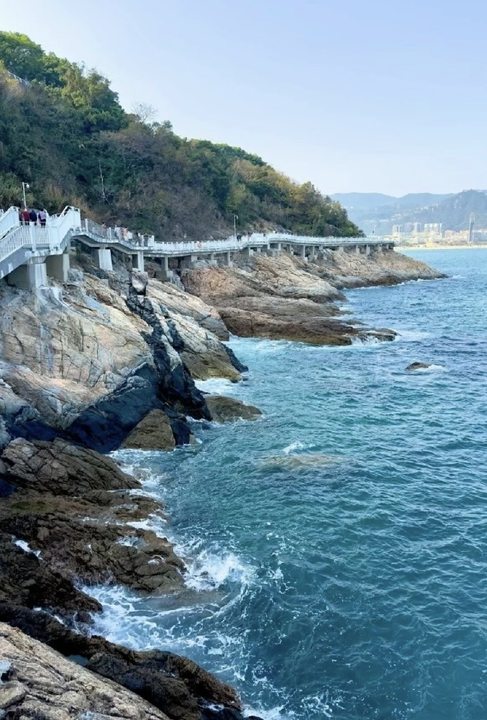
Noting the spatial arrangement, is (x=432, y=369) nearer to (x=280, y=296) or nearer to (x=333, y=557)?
(x=333, y=557)

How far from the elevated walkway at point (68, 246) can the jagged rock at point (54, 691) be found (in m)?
13.7

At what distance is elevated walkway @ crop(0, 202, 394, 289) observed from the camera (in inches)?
759

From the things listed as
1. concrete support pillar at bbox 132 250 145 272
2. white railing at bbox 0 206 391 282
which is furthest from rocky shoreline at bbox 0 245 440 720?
concrete support pillar at bbox 132 250 145 272

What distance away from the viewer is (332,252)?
77.6 m

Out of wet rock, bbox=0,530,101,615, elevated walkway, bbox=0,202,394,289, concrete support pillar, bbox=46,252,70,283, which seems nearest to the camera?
wet rock, bbox=0,530,101,615

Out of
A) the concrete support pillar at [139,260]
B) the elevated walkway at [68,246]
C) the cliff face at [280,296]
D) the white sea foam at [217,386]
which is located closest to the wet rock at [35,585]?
the elevated walkway at [68,246]

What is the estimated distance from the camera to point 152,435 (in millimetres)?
19578

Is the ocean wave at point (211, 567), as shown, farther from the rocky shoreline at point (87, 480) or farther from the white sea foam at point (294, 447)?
the white sea foam at point (294, 447)

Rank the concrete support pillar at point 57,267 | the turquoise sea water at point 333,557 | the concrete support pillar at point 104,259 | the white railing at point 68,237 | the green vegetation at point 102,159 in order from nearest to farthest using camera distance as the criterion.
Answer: the turquoise sea water at point 333,557, the white railing at point 68,237, the concrete support pillar at point 57,267, the concrete support pillar at point 104,259, the green vegetation at point 102,159

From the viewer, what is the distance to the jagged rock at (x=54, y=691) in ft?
19.6

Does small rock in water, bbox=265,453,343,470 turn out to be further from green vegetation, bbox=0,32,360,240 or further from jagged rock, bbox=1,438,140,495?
green vegetation, bbox=0,32,360,240

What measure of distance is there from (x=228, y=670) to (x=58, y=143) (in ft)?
198

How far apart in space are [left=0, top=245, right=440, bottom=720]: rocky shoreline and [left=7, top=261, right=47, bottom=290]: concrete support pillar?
1.81 feet

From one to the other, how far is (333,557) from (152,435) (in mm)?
8415
